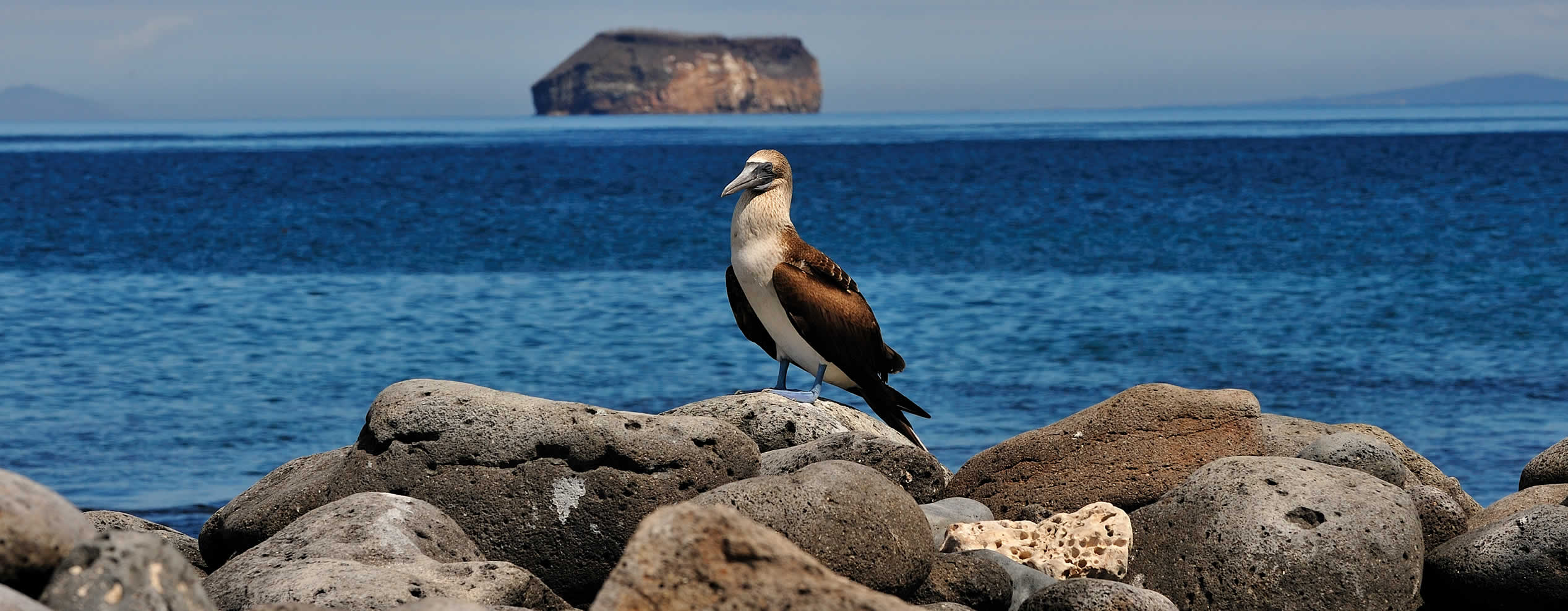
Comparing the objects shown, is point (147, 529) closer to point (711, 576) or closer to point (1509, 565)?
point (711, 576)

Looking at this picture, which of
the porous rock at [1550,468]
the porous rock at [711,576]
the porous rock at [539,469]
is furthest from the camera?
the porous rock at [1550,468]

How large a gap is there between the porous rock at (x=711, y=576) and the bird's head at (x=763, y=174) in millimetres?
3835

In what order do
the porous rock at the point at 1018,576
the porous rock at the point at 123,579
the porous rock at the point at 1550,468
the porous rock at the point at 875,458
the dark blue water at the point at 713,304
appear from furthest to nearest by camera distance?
the dark blue water at the point at 713,304 → the porous rock at the point at 1550,468 → the porous rock at the point at 875,458 → the porous rock at the point at 1018,576 → the porous rock at the point at 123,579

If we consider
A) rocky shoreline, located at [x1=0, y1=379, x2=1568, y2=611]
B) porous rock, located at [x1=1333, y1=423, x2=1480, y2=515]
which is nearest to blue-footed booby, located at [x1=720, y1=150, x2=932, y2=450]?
rocky shoreline, located at [x1=0, y1=379, x2=1568, y2=611]

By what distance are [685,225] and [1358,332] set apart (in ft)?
61.7

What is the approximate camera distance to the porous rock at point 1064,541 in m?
6.25

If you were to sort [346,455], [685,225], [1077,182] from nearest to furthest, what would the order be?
[346,455] < [685,225] < [1077,182]

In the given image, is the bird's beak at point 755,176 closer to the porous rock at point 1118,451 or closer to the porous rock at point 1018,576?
the porous rock at point 1118,451

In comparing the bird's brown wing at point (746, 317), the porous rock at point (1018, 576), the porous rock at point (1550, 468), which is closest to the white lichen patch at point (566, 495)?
the porous rock at point (1018, 576)

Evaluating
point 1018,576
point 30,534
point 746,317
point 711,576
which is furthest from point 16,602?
point 746,317

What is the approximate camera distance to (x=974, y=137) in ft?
343

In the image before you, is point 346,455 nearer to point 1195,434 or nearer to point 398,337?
point 1195,434

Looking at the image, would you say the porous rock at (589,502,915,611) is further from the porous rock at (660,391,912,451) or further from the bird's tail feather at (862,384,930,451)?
the bird's tail feather at (862,384,930,451)

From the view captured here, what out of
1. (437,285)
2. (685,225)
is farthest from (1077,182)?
(437,285)
